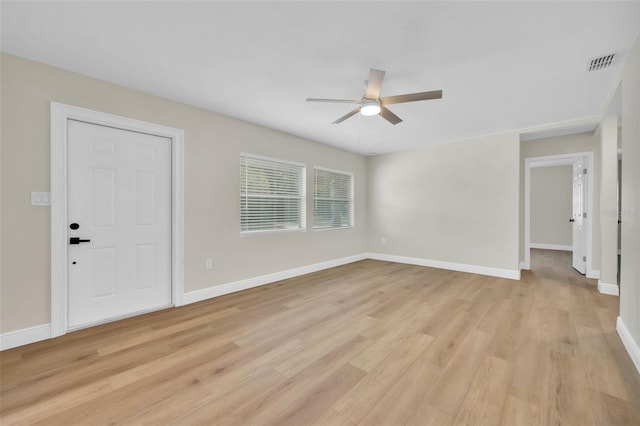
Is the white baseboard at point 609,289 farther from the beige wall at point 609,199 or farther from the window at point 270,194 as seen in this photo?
the window at point 270,194

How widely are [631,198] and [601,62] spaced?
125 cm

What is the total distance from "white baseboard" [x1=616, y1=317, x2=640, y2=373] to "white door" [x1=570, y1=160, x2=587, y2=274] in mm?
2753

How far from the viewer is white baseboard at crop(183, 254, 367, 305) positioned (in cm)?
333

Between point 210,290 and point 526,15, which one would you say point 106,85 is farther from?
point 526,15

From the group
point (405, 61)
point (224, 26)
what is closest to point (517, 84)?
point (405, 61)

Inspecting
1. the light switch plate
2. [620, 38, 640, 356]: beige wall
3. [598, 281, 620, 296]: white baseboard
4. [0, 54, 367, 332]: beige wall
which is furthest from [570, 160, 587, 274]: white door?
the light switch plate

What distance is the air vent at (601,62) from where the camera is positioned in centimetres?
227

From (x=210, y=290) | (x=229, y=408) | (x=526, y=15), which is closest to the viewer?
(x=229, y=408)

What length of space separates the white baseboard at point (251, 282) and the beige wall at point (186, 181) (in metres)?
0.07

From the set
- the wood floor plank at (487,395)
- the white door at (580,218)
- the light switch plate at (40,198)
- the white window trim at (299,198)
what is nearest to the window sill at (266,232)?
the white window trim at (299,198)

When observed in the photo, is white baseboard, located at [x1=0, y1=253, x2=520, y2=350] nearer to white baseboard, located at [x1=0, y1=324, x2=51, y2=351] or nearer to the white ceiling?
white baseboard, located at [x1=0, y1=324, x2=51, y2=351]

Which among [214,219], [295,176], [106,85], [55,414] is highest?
[106,85]

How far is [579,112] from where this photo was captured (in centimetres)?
355

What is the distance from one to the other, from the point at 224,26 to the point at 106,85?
1.71 meters
